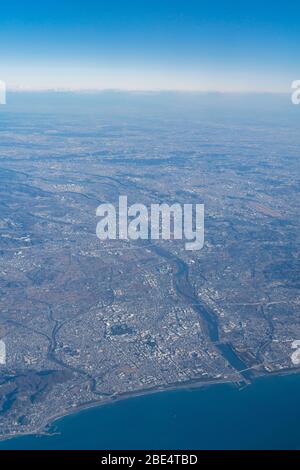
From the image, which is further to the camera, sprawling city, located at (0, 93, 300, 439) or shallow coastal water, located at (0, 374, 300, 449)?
sprawling city, located at (0, 93, 300, 439)

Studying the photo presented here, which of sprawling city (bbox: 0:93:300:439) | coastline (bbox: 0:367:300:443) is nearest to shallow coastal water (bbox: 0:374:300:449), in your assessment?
coastline (bbox: 0:367:300:443)

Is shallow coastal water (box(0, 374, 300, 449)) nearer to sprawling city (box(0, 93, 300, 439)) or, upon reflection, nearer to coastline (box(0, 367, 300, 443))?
coastline (box(0, 367, 300, 443))

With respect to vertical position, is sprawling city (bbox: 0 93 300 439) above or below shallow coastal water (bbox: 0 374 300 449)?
above

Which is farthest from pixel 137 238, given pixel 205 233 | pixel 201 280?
pixel 201 280

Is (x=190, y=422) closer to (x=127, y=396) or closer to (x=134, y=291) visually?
(x=127, y=396)

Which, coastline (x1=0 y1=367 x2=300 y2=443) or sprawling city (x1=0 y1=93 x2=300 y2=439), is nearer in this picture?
coastline (x1=0 y1=367 x2=300 y2=443)

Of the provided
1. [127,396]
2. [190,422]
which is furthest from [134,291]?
[190,422]

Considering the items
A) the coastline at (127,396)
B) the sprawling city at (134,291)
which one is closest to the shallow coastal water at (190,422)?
the coastline at (127,396)

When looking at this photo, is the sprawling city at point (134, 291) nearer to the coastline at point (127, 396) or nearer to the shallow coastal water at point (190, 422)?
the coastline at point (127, 396)

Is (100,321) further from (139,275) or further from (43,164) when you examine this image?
(43,164)
